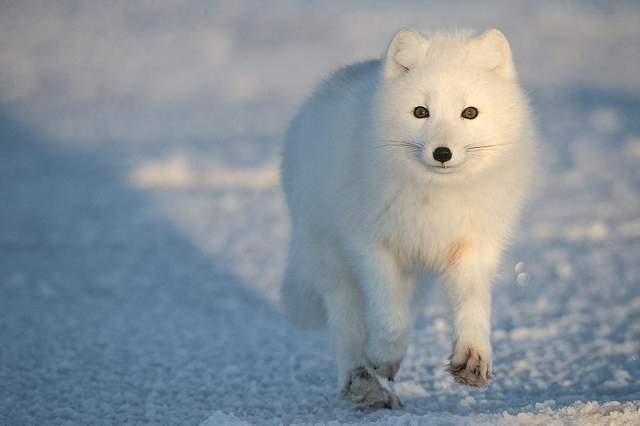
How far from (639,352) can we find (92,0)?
18680 mm

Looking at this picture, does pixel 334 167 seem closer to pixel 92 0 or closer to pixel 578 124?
pixel 578 124

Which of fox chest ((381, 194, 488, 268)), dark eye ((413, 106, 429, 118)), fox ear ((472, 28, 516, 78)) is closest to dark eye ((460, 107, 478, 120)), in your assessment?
dark eye ((413, 106, 429, 118))

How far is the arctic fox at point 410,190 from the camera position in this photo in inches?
136

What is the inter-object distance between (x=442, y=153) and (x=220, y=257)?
4011 millimetres

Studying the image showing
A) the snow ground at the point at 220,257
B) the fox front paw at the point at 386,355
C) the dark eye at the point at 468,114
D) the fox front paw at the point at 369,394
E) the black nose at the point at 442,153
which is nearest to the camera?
the black nose at the point at 442,153

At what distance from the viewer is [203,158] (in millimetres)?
10336

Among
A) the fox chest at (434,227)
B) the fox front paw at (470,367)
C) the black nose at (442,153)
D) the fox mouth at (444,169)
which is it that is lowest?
the fox front paw at (470,367)

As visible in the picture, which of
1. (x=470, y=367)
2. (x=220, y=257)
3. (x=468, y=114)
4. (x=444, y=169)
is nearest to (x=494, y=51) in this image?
(x=468, y=114)

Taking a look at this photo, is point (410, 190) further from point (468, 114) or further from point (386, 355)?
point (386, 355)

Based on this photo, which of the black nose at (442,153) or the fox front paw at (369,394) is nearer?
the black nose at (442,153)

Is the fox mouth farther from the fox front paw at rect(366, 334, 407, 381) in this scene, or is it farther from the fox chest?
the fox front paw at rect(366, 334, 407, 381)

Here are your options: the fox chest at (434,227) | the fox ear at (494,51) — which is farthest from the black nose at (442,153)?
the fox ear at (494,51)

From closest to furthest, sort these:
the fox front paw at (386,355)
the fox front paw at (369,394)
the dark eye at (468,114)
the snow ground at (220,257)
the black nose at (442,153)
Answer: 1. the black nose at (442,153)
2. the dark eye at (468,114)
3. the fox front paw at (386,355)
4. the fox front paw at (369,394)
5. the snow ground at (220,257)

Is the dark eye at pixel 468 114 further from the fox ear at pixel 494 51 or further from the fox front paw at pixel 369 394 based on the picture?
the fox front paw at pixel 369 394
